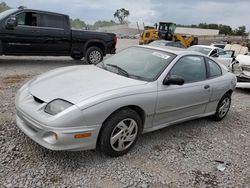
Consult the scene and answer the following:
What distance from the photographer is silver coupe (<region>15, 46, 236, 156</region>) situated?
11.2 feet

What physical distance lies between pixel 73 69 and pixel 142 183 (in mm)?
2218

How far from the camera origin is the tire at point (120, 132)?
3.67 m

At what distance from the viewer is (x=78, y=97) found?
353cm

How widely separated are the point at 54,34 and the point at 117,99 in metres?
7.34

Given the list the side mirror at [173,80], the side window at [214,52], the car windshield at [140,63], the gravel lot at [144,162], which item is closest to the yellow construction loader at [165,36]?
the side window at [214,52]

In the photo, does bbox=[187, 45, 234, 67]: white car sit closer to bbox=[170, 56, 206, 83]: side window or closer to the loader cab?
bbox=[170, 56, 206, 83]: side window

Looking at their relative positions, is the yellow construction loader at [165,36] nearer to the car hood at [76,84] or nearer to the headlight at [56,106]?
the car hood at [76,84]

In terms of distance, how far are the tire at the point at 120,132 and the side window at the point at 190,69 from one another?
1072 millimetres

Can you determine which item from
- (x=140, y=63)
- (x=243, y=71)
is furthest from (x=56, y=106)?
(x=243, y=71)

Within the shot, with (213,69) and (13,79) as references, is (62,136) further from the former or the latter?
(13,79)

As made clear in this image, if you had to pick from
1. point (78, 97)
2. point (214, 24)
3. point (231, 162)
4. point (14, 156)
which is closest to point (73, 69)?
point (78, 97)

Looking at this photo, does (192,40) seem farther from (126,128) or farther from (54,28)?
(126,128)

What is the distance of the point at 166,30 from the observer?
28.8m

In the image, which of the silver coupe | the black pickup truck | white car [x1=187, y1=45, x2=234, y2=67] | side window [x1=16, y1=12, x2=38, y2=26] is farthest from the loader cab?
the silver coupe
